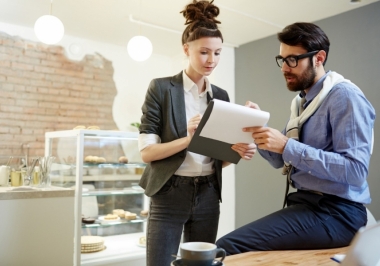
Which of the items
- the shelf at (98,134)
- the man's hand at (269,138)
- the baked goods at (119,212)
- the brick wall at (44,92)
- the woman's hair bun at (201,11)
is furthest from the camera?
the brick wall at (44,92)

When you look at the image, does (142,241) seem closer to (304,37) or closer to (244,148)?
(244,148)

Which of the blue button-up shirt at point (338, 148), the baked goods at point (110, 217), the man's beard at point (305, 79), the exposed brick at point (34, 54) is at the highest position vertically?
the exposed brick at point (34, 54)

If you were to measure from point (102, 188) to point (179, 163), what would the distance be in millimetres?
2223

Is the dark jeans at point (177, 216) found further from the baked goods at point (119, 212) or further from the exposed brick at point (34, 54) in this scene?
the exposed brick at point (34, 54)

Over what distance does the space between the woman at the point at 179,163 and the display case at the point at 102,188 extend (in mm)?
1479

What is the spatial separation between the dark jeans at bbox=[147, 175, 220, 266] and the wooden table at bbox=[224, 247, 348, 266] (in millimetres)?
415

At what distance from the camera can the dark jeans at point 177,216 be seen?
162cm

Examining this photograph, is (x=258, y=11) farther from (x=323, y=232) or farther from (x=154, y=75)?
(x=323, y=232)

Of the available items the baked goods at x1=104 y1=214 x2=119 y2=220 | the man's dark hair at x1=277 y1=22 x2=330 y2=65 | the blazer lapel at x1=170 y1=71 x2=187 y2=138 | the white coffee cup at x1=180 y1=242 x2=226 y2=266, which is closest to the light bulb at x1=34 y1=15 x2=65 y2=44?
the blazer lapel at x1=170 y1=71 x2=187 y2=138

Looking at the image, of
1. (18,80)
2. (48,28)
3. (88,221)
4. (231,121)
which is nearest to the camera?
(231,121)

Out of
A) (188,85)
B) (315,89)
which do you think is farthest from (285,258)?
(188,85)

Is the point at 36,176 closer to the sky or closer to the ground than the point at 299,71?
closer to the ground

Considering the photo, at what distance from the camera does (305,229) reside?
1371 millimetres

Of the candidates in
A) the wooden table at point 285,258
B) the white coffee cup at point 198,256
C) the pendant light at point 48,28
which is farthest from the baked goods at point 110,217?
the white coffee cup at point 198,256
